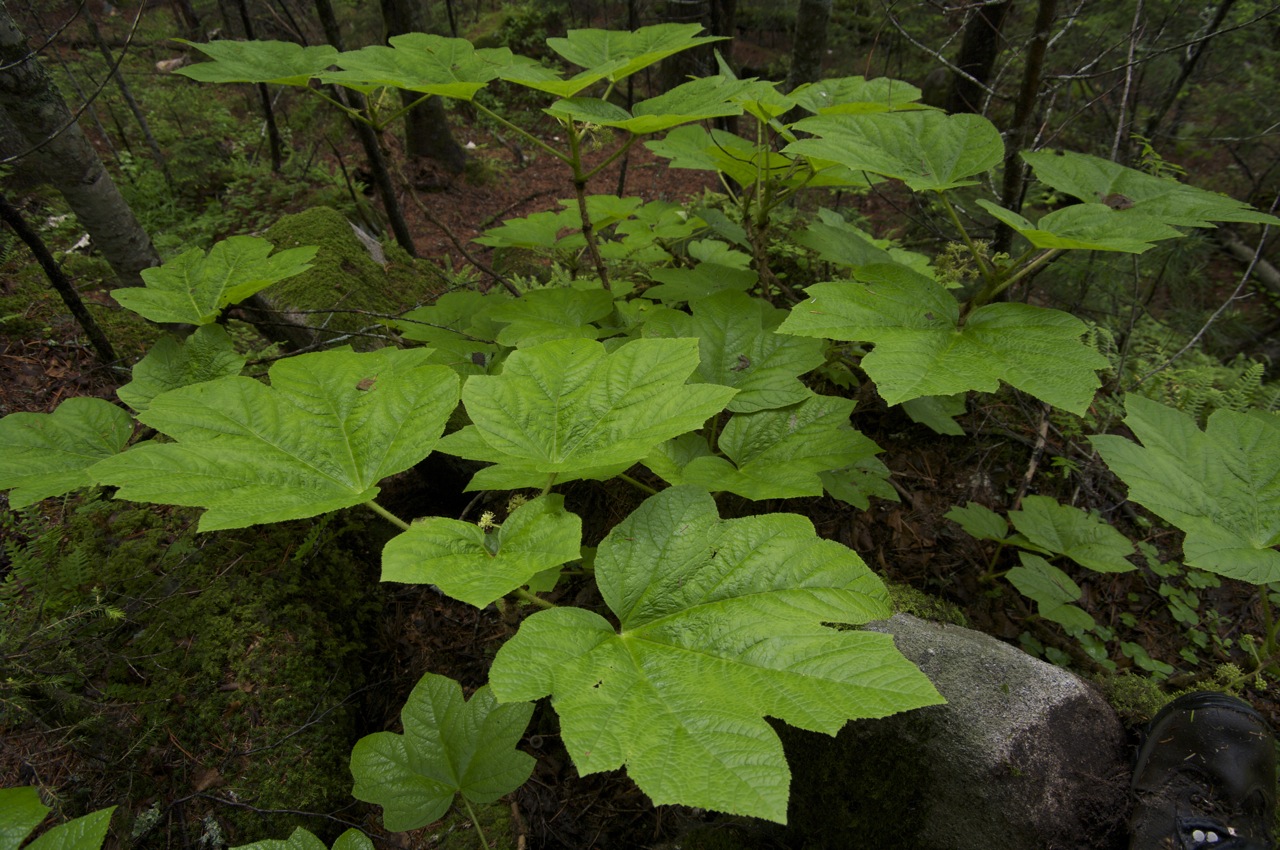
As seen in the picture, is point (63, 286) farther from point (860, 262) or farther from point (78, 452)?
point (860, 262)

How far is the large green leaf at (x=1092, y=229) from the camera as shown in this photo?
157 cm

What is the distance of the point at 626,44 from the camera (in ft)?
7.32

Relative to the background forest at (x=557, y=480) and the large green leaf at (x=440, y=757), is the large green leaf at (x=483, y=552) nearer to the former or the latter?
the background forest at (x=557, y=480)

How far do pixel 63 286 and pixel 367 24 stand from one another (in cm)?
1464

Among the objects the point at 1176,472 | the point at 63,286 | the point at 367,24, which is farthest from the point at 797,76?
the point at 367,24

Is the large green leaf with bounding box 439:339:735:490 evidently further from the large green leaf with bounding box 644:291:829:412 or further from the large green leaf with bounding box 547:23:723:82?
the large green leaf with bounding box 547:23:723:82

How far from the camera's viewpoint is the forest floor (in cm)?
221

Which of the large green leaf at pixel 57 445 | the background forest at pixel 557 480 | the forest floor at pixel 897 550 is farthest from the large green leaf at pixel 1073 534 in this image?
the large green leaf at pixel 57 445

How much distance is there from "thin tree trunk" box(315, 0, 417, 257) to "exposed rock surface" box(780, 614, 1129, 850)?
11.5 feet

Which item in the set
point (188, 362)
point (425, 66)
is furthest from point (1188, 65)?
point (188, 362)

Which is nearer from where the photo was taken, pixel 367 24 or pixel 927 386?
pixel 927 386

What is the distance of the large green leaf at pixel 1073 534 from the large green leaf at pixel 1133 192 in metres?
1.22

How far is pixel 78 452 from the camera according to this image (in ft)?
6.31

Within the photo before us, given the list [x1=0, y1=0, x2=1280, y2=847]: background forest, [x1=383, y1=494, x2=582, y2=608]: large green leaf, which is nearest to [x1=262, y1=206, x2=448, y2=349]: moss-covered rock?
[x1=0, y1=0, x2=1280, y2=847]: background forest
